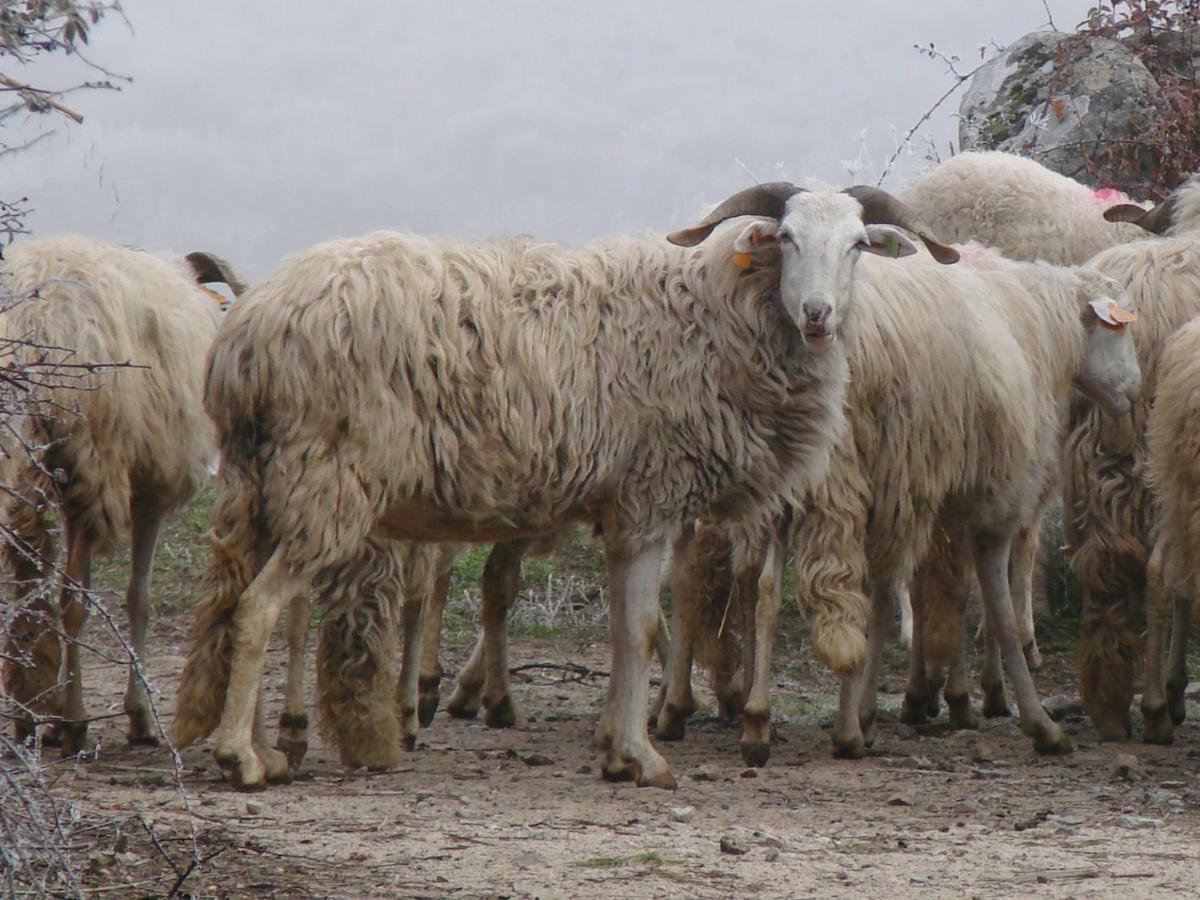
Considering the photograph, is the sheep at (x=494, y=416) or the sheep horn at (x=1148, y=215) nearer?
the sheep at (x=494, y=416)

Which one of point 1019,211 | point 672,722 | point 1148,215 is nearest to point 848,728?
point 672,722

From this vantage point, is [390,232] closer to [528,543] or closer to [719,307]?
[719,307]

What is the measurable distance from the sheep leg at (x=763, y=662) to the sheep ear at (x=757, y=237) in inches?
46.7

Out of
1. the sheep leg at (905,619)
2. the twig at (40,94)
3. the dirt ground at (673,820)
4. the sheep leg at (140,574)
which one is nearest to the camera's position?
the twig at (40,94)

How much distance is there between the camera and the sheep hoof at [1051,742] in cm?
661

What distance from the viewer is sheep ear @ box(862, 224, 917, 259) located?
6184 mm

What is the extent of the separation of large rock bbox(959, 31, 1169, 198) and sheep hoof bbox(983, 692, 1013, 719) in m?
4.64

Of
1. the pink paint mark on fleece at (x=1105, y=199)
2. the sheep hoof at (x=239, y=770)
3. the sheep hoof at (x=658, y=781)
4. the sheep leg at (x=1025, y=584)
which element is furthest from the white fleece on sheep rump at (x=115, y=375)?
the pink paint mark on fleece at (x=1105, y=199)

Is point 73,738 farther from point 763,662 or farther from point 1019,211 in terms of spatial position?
point 1019,211

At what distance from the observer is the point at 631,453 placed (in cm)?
578

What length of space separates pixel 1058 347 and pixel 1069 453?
1.52 ft

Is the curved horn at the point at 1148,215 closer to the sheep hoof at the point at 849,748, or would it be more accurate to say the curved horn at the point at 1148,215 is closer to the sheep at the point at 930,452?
the sheep at the point at 930,452

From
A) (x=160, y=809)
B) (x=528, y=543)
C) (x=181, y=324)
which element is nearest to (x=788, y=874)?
(x=160, y=809)

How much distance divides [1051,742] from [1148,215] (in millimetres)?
3086
